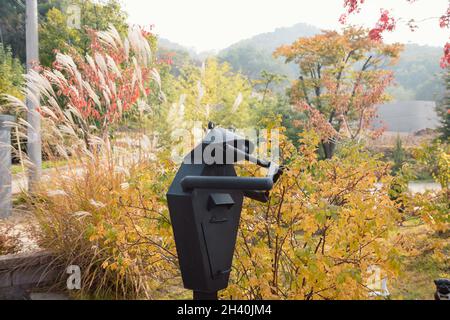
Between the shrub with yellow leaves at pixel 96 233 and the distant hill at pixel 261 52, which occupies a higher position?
the distant hill at pixel 261 52

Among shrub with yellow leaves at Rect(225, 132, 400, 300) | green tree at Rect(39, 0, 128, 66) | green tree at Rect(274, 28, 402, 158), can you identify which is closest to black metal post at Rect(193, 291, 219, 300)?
shrub with yellow leaves at Rect(225, 132, 400, 300)

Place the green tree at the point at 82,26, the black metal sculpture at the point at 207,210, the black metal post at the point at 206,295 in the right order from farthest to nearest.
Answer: the green tree at the point at 82,26 < the black metal post at the point at 206,295 < the black metal sculpture at the point at 207,210

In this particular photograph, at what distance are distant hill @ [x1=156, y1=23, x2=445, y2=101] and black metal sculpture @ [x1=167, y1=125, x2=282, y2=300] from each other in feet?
73.4

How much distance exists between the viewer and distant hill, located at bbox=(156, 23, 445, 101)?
2598 cm

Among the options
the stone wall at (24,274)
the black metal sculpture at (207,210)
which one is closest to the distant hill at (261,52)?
the stone wall at (24,274)

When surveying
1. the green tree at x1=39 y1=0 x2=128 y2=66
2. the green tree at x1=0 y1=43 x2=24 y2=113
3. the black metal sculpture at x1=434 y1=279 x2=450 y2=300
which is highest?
the green tree at x1=39 y1=0 x2=128 y2=66

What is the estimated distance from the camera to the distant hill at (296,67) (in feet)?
85.3

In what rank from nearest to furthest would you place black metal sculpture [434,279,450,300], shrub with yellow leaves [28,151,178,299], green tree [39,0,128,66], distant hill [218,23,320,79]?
black metal sculpture [434,279,450,300]
shrub with yellow leaves [28,151,178,299]
green tree [39,0,128,66]
distant hill [218,23,320,79]

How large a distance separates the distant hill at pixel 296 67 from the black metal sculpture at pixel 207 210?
73.4ft

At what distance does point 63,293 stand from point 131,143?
117 centimetres

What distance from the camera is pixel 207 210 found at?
4.71 feet

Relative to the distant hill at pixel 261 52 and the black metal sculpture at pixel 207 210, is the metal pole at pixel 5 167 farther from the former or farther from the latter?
the distant hill at pixel 261 52

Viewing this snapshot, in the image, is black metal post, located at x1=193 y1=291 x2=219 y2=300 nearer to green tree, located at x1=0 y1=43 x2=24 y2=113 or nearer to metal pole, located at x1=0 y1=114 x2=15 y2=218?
metal pole, located at x1=0 y1=114 x2=15 y2=218
